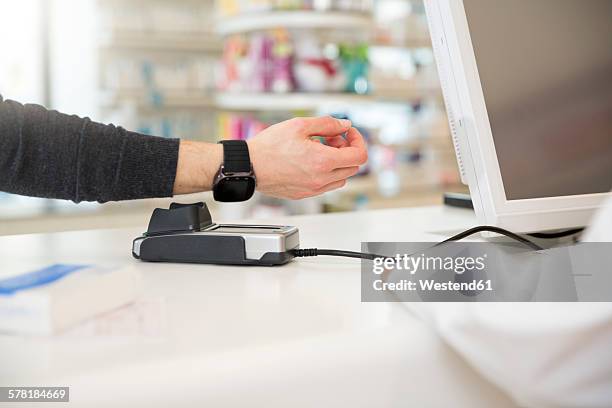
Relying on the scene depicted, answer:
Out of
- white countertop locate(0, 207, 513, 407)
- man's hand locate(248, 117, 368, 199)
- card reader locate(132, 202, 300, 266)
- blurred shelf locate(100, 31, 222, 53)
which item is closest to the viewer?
white countertop locate(0, 207, 513, 407)

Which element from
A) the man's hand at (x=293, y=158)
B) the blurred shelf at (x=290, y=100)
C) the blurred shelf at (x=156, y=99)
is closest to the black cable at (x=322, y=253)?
the man's hand at (x=293, y=158)

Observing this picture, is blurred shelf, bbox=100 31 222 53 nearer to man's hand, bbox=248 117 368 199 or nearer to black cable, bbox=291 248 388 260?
man's hand, bbox=248 117 368 199

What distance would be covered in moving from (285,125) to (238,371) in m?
0.50

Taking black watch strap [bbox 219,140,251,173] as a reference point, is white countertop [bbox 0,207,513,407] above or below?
below

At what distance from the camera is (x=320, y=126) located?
95cm

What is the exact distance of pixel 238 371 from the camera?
1.73 ft

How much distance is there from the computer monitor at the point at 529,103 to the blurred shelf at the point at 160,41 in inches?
133

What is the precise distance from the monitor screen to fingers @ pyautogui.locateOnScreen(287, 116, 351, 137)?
0.65 ft

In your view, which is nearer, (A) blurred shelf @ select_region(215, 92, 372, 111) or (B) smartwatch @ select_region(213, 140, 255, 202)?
(B) smartwatch @ select_region(213, 140, 255, 202)

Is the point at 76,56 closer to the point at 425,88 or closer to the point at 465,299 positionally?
the point at 425,88

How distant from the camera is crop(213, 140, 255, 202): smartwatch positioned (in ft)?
3.22

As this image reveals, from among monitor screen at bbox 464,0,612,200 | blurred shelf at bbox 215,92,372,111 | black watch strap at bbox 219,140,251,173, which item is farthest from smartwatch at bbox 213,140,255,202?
blurred shelf at bbox 215,92,372,111

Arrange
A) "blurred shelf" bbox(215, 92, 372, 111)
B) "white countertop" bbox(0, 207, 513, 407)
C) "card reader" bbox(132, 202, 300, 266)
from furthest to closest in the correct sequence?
1. "blurred shelf" bbox(215, 92, 372, 111)
2. "card reader" bbox(132, 202, 300, 266)
3. "white countertop" bbox(0, 207, 513, 407)

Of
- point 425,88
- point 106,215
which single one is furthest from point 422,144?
point 106,215
